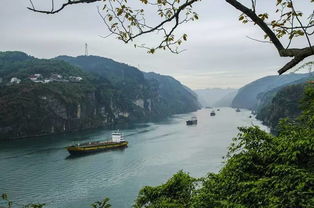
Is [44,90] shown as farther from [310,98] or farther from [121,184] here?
[310,98]

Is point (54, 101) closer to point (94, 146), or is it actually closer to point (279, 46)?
point (94, 146)

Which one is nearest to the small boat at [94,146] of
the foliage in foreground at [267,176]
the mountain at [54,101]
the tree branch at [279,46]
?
the mountain at [54,101]

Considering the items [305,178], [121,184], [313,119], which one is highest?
[313,119]

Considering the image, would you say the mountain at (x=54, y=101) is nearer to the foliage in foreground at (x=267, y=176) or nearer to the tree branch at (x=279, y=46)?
the foliage in foreground at (x=267, y=176)

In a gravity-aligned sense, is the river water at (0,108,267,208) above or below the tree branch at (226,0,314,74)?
below

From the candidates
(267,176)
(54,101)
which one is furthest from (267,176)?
(54,101)

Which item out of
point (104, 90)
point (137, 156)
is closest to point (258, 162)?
point (137, 156)

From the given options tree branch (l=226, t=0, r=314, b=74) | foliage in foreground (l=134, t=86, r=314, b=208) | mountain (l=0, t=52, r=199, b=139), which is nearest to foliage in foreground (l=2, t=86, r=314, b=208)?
foliage in foreground (l=134, t=86, r=314, b=208)

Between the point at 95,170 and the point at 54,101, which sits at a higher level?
the point at 54,101

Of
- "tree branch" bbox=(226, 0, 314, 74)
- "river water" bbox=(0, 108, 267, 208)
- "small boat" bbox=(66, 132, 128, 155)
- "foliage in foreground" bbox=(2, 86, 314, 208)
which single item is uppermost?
"tree branch" bbox=(226, 0, 314, 74)

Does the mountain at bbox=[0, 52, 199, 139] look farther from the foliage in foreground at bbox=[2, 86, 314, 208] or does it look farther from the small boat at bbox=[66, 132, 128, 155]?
the foliage in foreground at bbox=[2, 86, 314, 208]

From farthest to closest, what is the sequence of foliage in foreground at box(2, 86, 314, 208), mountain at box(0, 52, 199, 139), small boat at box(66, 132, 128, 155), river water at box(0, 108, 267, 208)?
mountain at box(0, 52, 199, 139)
small boat at box(66, 132, 128, 155)
river water at box(0, 108, 267, 208)
foliage in foreground at box(2, 86, 314, 208)
